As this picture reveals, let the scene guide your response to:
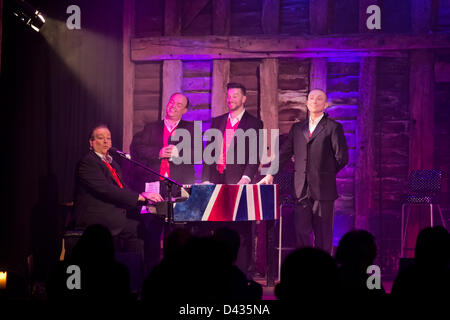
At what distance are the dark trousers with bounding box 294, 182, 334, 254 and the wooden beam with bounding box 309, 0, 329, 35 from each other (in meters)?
2.55

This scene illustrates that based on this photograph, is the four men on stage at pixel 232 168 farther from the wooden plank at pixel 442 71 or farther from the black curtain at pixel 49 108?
the wooden plank at pixel 442 71

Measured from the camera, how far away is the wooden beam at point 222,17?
7.64 metres

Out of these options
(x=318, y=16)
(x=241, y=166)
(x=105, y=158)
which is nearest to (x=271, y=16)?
(x=318, y=16)

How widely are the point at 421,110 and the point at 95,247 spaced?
18.2 ft

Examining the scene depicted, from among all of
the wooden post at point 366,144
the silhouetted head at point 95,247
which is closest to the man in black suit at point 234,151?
the wooden post at point 366,144

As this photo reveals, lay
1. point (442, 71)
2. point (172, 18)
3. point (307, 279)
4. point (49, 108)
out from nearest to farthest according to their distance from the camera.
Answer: point (307, 279) → point (49, 108) → point (442, 71) → point (172, 18)

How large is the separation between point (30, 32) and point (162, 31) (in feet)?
7.70

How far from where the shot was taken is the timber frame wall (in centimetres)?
729

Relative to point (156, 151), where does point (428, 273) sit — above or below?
below

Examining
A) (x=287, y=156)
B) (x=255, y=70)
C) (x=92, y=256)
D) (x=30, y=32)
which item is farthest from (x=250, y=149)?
(x=92, y=256)

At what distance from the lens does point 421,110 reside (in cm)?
726

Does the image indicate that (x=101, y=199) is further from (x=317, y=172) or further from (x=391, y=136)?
(x=391, y=136)

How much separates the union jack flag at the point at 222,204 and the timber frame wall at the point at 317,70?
210 cm

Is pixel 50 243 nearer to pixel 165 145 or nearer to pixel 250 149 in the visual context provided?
pixel 165 145
